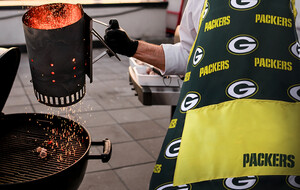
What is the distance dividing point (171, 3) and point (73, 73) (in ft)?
22.2

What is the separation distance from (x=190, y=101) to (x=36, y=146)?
2.85ft

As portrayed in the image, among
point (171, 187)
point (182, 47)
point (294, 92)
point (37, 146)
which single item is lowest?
point (37, 146)

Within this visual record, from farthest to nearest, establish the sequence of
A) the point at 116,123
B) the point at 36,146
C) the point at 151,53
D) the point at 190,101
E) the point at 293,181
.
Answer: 1. the point at 116,123
2. the point at 151,53
3. the point at 36,146
4. the point at 190,101
5. the point at 293,181

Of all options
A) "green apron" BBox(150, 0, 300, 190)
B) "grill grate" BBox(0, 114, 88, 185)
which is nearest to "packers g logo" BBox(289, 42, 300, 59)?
"green apron" BBox(150, 0, 300, 190)

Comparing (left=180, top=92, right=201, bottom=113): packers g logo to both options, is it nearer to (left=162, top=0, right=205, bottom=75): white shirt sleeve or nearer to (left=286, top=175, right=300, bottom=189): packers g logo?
(left=286, top=175, right=300, bottom=189): packers g logo

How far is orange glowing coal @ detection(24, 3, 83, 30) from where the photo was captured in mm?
1111

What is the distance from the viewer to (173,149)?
107 cm

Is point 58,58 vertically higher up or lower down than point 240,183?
higher up

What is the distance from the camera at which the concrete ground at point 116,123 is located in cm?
257

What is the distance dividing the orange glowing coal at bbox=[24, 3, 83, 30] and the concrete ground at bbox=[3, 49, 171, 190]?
62.3 inches

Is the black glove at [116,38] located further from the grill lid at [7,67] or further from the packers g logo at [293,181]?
the packers g logo at [293,181]

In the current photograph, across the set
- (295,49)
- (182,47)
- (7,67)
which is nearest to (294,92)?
(295,49)

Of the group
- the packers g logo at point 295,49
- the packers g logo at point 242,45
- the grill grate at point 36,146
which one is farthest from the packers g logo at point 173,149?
the grill grate at point 36,146

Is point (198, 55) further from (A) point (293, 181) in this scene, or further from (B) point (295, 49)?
(A) point (293, 181)
